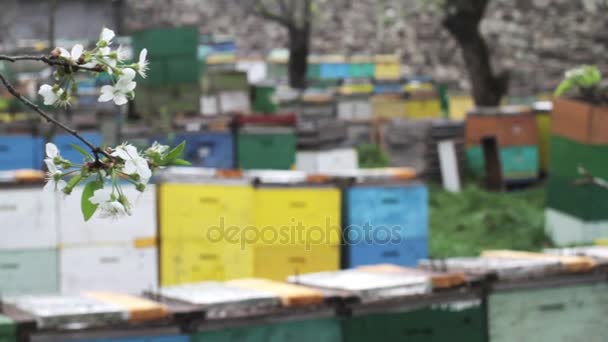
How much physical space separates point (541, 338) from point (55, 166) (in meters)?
3.90

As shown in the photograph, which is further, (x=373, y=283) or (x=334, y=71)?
(x=334, y=71)

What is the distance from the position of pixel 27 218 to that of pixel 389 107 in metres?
10.7

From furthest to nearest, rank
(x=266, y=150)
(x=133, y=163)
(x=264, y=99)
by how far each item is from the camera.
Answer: (x=264, y=99) → (x=266, y=150) → (x=133, y=163)

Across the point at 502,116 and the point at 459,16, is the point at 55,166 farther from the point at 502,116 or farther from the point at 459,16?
the point at 459,16

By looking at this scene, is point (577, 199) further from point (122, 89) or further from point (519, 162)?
point (122, 89)

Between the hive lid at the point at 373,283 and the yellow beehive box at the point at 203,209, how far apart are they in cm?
169

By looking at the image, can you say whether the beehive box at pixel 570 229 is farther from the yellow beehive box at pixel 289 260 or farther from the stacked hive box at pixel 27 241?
the stacked hive box at pixel 27 241

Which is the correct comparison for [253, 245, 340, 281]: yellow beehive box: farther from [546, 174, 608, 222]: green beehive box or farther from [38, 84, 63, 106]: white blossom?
[38, 84, 63, 106]: white blossom

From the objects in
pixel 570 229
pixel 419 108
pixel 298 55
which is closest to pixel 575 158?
pixel 570 229

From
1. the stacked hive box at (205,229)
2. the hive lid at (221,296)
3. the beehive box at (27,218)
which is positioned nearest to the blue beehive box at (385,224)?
the stacked hive box at (205,229)

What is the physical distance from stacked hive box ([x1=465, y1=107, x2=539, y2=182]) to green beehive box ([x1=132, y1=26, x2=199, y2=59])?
326cm

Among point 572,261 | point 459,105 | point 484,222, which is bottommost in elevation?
point 484,222

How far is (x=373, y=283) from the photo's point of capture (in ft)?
15.4

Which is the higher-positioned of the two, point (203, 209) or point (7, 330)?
point (203, 209)
